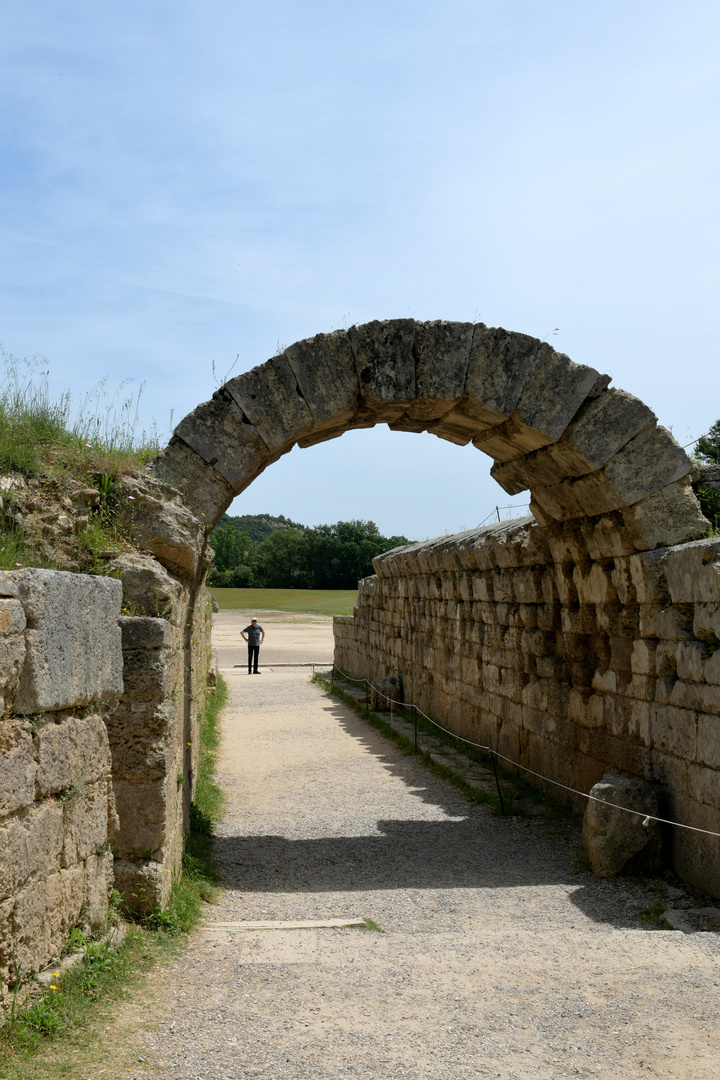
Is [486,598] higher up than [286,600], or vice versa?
[486,598]

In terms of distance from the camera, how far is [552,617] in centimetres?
880

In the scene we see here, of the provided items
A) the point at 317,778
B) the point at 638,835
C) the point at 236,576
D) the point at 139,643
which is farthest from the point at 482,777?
the point at 236,576

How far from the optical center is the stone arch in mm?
6418

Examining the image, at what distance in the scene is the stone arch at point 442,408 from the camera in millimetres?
6418

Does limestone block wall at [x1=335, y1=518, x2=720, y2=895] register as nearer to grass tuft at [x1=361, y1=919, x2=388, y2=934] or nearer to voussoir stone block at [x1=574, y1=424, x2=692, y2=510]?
voussoir stone block at [x1=574, y1=424, x2=692, y2=510]

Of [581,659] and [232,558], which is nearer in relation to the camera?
[581,659]

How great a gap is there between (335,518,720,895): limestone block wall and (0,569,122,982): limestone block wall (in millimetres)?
3830

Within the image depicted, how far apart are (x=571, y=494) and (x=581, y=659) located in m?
1.65

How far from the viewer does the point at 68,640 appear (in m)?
3.86

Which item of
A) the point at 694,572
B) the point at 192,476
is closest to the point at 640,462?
the point at 694,572

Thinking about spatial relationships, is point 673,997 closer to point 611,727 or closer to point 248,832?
point 611,727

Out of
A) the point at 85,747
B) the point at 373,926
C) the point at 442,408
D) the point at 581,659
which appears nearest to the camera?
the point at 85,747

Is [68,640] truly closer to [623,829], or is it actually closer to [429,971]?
[429,971]

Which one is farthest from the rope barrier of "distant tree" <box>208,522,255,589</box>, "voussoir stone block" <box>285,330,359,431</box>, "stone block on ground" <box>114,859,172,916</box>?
"distant tree" <box>208,522,255,589</box>
